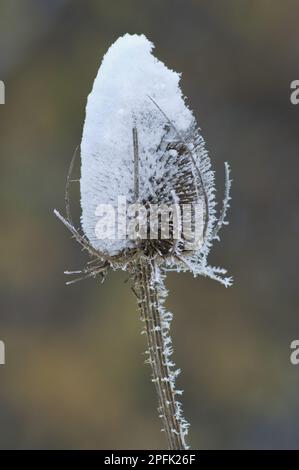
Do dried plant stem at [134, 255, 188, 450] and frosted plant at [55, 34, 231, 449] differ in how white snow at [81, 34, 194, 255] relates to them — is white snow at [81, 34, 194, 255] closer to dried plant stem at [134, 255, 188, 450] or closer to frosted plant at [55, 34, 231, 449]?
frosted plant at [55, 34, 231, 449]

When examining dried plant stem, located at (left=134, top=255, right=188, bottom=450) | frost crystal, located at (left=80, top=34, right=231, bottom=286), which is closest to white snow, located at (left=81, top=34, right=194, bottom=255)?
frost crystal, located at (left=80, top=34, right=231, bottom=286)

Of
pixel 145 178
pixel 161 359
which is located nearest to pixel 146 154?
pixel 145 178

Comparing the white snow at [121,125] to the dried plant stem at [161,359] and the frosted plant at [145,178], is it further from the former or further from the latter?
the dried plant stem at [161,359]

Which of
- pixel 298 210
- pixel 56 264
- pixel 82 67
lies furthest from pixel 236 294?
pixel 82 67

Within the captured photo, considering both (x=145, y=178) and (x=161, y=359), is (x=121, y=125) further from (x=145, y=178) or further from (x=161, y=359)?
(x=161, y=359)

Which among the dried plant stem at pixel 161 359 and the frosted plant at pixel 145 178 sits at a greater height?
the frosted plant at pixel 145 178

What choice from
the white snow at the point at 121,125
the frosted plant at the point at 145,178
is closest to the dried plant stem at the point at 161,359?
the frosted plant at the point at 145,178

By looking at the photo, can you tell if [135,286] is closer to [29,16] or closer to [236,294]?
[236,294]
